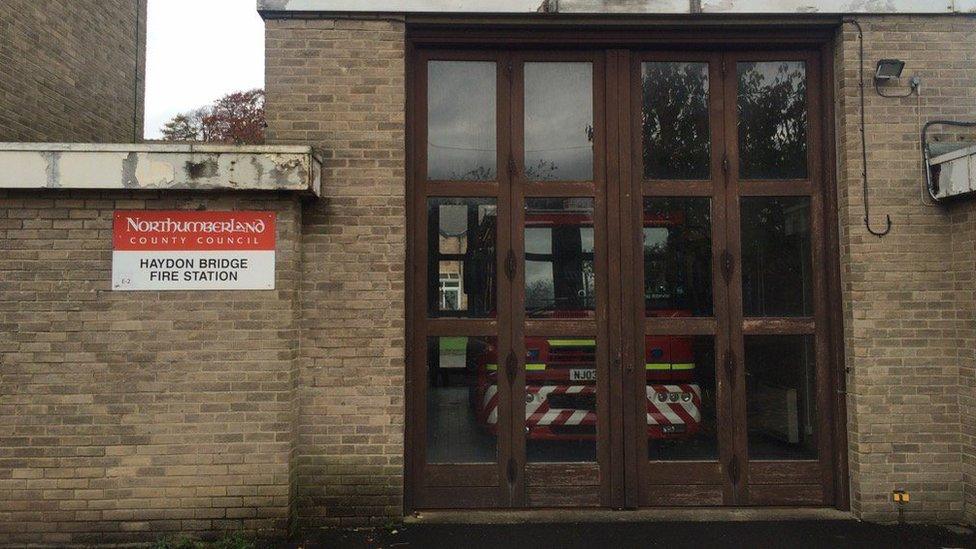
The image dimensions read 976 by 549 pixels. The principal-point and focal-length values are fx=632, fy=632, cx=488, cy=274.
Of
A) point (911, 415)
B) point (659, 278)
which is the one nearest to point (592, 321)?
point (659, 278)

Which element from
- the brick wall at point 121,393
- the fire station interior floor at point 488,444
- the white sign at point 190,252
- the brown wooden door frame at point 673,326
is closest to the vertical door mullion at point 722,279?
the brown wooden door frame at point 673,326

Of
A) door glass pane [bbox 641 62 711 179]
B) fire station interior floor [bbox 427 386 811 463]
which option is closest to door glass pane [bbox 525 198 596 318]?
door glass pane [bbox 641 62 711 179]

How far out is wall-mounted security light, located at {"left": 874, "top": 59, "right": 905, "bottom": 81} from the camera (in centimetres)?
491

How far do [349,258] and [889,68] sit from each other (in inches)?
175

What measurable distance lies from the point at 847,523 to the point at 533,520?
2.39 meters

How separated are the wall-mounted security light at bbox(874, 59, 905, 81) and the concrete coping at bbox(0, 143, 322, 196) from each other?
14.5ft

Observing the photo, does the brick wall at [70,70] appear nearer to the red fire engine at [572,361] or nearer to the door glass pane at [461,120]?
the door glass pane at [461,120]

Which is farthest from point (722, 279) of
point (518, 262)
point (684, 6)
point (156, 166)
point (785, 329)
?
point (156, 166)

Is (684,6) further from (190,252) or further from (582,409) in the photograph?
(190,252)

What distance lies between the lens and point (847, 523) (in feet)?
15.8

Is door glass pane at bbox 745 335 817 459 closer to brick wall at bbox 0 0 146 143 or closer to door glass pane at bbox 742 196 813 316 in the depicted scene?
door glass pane at bbox 742 196 813 316

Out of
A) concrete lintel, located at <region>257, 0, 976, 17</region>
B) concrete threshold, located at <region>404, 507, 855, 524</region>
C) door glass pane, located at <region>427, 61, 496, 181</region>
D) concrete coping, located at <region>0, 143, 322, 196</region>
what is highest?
concrete lintel, located at <region>257, 0, 976, 17</region>

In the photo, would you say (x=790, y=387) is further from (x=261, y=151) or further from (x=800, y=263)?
(x=261, y=151)

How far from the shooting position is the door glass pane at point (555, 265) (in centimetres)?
514
